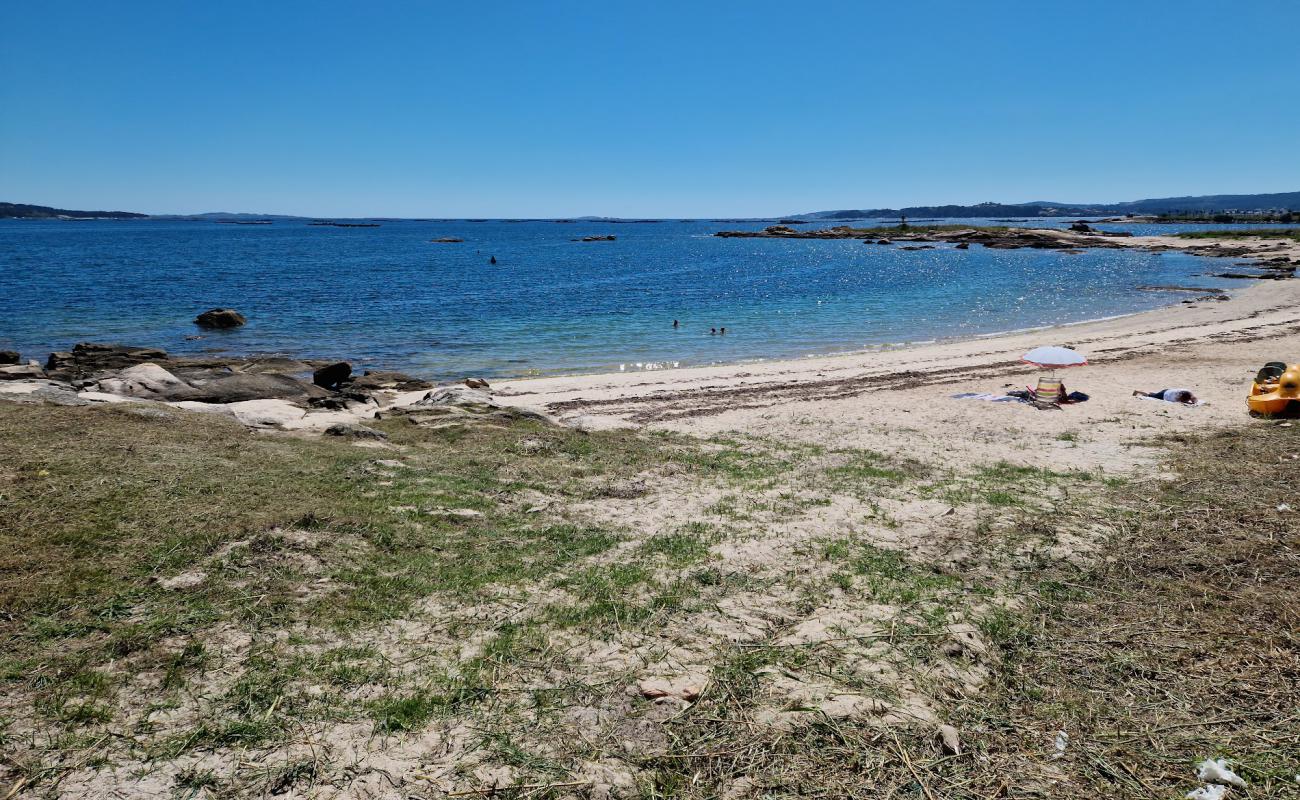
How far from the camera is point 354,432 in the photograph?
41.1 feet

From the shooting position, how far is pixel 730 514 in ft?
30.2

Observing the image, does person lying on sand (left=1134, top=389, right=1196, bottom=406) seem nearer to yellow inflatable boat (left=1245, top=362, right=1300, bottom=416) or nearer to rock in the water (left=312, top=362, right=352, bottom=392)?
yellow inflatable boat (left=1245, top=362, right=1300, bottom=416)

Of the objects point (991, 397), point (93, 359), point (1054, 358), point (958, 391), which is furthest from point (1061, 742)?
point (93, 359)

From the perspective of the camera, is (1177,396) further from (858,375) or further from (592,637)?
(592,637)

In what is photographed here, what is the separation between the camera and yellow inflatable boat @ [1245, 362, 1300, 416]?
14195 mm

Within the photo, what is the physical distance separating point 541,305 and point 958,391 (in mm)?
31851

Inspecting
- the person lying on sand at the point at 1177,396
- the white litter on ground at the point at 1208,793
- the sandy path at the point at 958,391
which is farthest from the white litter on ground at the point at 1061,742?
the person lying on sand at the point at 1177,396

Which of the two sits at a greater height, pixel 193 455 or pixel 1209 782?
pixel 193 455

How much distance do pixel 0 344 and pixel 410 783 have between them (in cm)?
3593

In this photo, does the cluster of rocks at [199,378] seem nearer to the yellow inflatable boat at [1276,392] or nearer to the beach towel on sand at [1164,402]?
the beach towel on sand at [1164,402]

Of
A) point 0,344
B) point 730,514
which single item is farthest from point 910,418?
point 0,344

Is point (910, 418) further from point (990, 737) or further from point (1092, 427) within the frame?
point (990, 737)

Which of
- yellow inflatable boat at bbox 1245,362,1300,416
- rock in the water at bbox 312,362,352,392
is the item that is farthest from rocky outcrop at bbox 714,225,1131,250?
rock in the water at bbox 312,362,352,392

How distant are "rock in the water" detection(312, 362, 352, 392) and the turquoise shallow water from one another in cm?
496
